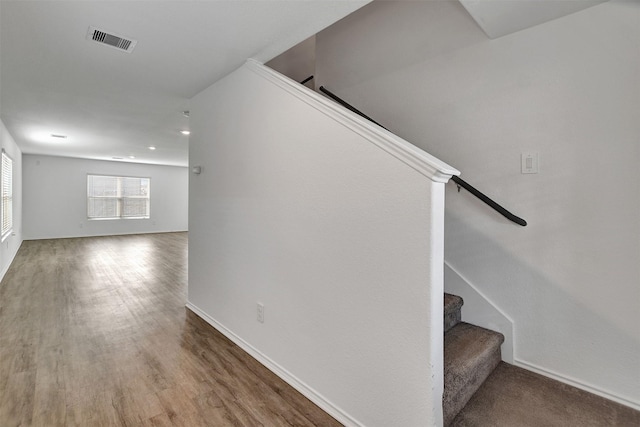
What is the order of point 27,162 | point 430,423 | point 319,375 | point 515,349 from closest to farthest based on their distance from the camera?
point 430,423
point 319,375
point 515,349
point 27,162

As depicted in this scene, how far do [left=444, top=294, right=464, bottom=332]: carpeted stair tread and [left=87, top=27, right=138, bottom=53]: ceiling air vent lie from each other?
2802 mm

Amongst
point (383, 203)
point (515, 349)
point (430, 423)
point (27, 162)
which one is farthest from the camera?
point (27, 162)

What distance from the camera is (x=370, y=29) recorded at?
271 centimetres

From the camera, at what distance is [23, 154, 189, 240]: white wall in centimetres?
810

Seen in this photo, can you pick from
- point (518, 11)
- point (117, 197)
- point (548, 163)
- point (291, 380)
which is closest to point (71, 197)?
point (117, 197)

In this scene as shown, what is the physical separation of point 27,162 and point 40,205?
118 cm

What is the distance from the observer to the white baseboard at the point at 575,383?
5.24 feet

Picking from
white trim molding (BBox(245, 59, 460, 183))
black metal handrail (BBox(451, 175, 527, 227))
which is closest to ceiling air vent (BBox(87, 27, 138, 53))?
white trim molding (BBox(245, 59, 460, 183))

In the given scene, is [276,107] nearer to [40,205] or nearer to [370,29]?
[370,29]

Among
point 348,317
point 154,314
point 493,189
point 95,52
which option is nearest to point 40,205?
point 154,314

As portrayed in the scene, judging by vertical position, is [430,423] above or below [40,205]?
below

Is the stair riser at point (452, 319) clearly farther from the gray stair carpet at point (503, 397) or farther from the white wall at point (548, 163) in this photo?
the white wall at point (548, 163)

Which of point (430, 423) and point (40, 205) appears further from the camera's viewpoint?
point (40, 205)

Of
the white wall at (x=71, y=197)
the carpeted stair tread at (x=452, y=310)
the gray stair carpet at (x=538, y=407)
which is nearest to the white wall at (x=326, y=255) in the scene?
the gray stair carpet at (x=538, y=407)
